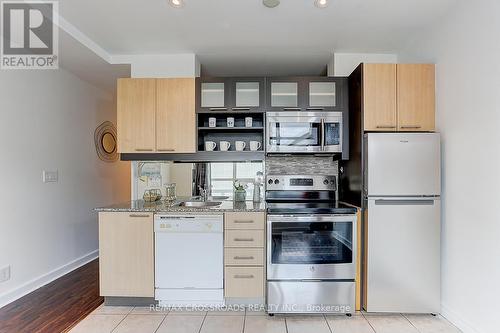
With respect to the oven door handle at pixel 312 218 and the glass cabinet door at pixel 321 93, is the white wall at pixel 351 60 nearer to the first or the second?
the glass cabinet door at pixel 321 93

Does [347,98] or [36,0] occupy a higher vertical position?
[36,0]

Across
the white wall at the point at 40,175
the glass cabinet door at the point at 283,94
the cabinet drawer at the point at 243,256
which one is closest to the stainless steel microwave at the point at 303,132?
the glass cabinet door at the point at 283,94

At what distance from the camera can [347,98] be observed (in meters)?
2.95

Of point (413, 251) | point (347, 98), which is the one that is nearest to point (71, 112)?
point (347, 98)

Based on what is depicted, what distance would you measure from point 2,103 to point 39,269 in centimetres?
171

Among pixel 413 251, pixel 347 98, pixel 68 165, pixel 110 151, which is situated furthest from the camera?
pixel 110 151

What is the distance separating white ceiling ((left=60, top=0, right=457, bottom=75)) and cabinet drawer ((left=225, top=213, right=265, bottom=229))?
1676 millimetres

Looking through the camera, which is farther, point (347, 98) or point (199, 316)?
point (347, 98)

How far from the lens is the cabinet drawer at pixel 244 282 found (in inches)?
102

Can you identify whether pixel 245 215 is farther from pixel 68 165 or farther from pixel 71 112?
pixel 71 112

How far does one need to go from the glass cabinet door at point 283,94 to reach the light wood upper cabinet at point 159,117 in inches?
32.3

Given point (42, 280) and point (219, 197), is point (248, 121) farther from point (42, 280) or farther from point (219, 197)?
point (42, 280)

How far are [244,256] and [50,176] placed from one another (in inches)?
93.8

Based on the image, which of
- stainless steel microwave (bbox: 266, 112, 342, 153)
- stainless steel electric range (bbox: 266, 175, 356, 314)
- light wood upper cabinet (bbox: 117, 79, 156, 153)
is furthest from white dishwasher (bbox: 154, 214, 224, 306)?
stainless steel microwave (bbox: 266, 112, 342, 153)
